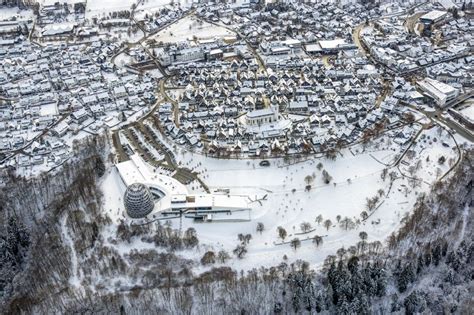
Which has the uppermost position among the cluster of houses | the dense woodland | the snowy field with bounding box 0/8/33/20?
the snowy field with bounding box 0/8/33/20

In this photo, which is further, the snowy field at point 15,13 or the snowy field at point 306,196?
A: the snowy field at point 15,13

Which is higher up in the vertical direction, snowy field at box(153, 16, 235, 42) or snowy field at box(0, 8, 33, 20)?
snowy field at box(0, 8, 33, 20)

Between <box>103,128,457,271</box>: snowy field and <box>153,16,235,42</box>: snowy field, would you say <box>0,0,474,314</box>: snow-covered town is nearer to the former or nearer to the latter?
<box>103,128,457,271</box>: snowy field

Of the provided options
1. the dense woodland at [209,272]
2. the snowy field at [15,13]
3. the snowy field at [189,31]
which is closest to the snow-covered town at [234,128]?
the dense woodland at [209,272]

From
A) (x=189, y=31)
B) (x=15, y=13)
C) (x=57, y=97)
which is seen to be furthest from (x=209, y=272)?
(x=15, y=13)

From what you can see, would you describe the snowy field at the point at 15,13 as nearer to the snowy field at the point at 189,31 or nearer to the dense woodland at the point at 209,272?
the snowy field at the point at 189,31

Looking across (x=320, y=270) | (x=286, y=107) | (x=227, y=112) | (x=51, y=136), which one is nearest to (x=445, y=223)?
(x=320, y=270)

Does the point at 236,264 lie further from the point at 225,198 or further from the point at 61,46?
the point at 61,46

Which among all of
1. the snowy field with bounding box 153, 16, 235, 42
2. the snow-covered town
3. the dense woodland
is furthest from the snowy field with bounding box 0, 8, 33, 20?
the dense woodland
